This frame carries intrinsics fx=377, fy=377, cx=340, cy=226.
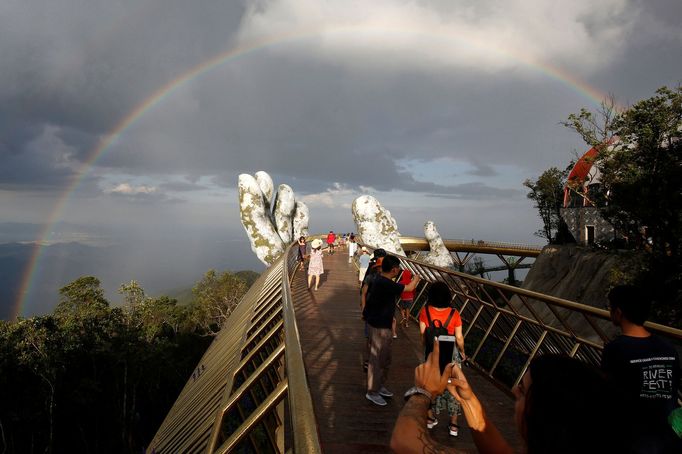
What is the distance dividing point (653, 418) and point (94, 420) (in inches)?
1138

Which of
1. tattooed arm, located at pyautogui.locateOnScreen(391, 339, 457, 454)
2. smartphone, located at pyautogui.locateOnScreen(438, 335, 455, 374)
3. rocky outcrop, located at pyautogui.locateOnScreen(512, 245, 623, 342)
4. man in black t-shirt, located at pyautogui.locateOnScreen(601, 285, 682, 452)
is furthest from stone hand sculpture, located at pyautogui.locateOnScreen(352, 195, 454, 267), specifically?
tattooed arm, located at pyautogui.locateOnScreen(391, 339, 457, 454)

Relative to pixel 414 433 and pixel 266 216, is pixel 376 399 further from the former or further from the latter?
pixel 266 216

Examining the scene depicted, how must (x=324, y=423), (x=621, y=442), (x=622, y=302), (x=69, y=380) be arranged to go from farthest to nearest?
(x=69, y=380), (x=324, y=423), (x=622, y=302), (x=621, y=442)

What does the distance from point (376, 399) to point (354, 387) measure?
26.1 inches

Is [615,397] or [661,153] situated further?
[661,153]

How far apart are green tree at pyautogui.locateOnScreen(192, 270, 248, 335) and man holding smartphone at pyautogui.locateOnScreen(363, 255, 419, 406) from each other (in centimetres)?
3304

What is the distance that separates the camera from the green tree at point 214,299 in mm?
36656

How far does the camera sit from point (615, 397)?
994 mm

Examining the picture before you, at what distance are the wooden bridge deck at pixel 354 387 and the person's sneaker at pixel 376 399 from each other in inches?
2.4

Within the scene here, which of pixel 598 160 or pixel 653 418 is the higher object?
pixel 598 160

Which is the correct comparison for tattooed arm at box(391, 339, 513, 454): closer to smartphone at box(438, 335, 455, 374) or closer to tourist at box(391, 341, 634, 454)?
tourist at box(391, 341, 634, 454)

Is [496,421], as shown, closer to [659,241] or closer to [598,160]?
[659,241]

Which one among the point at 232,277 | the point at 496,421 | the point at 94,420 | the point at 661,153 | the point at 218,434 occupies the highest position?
the point at 661,153

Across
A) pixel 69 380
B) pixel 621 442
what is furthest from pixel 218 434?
pixel 69 380
